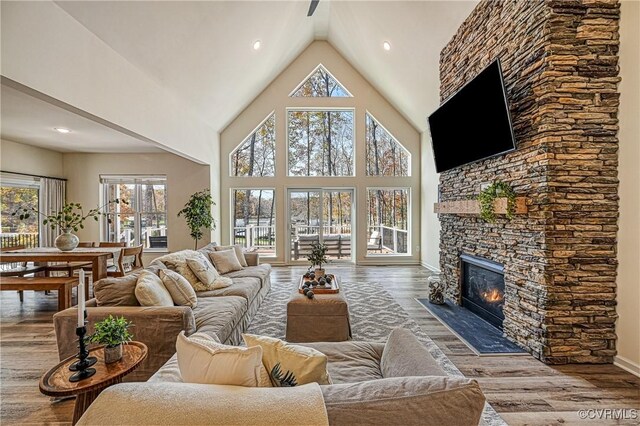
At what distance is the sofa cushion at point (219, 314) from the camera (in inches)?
103

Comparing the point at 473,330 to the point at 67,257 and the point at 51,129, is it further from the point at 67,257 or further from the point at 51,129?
the point at 51,129

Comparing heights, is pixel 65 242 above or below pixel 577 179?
below

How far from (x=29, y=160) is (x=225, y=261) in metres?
5.07

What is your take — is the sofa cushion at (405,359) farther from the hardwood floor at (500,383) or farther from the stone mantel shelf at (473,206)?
the stone mantel shelf at (473,206)

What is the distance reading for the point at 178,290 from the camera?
2.97m

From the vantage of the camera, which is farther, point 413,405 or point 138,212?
point 138,212

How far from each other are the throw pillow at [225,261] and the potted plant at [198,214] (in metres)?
2.14

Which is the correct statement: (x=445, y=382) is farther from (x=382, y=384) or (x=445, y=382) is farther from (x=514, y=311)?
(x=514, y=311)

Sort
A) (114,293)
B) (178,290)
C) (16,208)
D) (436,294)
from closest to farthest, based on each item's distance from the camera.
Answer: (114,293) → (178,290) → (436,294) → (16,208)

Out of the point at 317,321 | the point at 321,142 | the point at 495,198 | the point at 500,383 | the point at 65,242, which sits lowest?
the point at 500,383

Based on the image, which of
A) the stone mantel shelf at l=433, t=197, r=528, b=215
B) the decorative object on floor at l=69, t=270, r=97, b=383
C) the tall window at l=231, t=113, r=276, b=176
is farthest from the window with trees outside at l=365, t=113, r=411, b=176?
the decorative object on floor at l=69, t=270, r=97, b=383

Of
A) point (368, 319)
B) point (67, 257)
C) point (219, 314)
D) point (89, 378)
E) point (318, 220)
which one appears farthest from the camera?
point (318, 220)

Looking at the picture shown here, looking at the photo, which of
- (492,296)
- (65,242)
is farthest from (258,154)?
(492,296)

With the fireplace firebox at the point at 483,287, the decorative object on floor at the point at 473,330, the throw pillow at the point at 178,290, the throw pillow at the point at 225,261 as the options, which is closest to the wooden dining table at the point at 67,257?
the throw pillow at the point at 225,261
